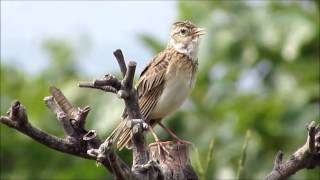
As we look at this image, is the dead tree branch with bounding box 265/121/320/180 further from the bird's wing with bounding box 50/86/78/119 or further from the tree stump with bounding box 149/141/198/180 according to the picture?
the bird's wing with bounding box 50/86/78/119

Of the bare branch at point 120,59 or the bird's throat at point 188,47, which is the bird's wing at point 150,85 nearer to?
the bird's throat at point 188,47

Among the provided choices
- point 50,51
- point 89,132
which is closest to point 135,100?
point 89,132

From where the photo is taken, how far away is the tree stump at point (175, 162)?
3723 millimetres

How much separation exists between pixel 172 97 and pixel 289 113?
2.33 metres

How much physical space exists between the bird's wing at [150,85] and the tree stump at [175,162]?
163cm

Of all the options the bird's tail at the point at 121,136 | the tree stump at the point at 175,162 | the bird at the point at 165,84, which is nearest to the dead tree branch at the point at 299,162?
the tree stump at the point at 175,162

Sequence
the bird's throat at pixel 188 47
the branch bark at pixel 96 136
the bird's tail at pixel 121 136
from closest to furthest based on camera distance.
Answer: the branch bark at pixel 96 136 → the bird's tail at pixel 121 136 → the bird's throat at pixel 188 47

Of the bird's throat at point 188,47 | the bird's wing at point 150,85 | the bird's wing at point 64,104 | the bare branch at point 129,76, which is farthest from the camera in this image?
the bird's throat at point 188,47

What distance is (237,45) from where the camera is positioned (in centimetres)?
887

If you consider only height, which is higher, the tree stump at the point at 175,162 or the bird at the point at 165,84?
the bird at the point at 165,84

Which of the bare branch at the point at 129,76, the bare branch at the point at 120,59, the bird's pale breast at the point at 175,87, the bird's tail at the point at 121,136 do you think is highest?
the bare branch at the point at 120,59

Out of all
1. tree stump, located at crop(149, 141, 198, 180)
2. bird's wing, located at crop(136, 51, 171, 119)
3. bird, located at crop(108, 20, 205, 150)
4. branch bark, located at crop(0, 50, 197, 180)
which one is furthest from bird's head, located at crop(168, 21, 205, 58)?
branch bark, located at crop(0, 50, 197, 180)

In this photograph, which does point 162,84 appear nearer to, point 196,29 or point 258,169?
point 196,29

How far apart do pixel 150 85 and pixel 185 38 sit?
0.76 meters
